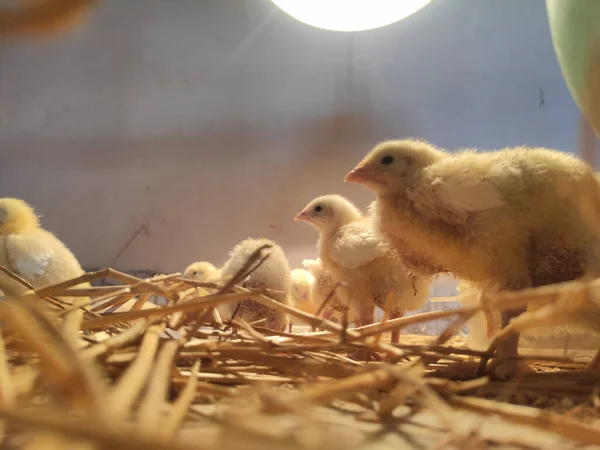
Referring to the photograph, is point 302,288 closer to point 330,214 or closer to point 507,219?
point 330,214

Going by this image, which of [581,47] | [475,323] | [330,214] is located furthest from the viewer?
[330,214]

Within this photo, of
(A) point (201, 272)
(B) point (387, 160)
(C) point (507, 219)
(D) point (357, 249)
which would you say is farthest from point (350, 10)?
(A) point (201, 272)

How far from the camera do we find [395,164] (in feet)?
2.88

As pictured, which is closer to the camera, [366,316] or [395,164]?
[395,164]

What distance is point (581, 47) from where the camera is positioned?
83cm

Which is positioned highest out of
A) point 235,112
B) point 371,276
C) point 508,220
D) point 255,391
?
point 235,112

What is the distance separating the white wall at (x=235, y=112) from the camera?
1.67 metres

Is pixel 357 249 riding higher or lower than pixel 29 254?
higher

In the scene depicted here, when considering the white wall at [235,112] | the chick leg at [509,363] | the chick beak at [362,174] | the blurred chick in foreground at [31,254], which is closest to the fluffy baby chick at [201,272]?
the white wall at [235,112]

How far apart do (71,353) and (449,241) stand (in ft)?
1.99

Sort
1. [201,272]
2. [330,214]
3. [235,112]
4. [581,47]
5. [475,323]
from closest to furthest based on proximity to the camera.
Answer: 1. [581,47]
2. [475,323]
3. [330,214]
4. [201,272]
5. [235,112]

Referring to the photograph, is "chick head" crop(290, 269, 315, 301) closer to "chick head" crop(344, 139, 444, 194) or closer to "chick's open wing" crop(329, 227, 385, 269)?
"chick's open wing" crop(329, 227, 385, 269)

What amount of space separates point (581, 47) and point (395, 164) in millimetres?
381

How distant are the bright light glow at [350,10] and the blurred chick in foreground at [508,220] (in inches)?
21.1
